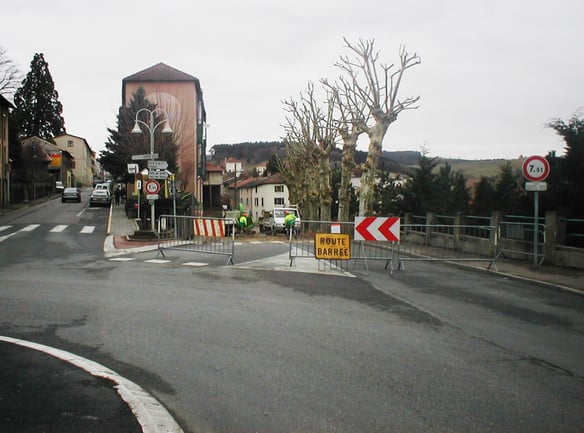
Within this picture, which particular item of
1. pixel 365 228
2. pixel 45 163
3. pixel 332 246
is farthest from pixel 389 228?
pixel 45 163

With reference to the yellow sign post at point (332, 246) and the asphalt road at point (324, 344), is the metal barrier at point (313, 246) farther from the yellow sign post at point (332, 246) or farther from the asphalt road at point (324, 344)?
the asphalt road at point (324, 344)

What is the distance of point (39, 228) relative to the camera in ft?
103

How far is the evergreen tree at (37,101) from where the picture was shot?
94.1 meters

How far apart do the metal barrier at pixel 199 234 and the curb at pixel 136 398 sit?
366 inches

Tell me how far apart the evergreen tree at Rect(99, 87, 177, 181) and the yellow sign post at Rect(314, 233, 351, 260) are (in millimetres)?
31514

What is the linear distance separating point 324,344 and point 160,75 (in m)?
66.7

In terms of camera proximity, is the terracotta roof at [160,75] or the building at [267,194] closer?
the terracotta roof at [160,75]

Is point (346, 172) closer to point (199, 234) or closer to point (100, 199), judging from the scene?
point (199, 234)

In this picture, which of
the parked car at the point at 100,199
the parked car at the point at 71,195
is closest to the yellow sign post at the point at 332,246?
the parked car at the point at 100,199

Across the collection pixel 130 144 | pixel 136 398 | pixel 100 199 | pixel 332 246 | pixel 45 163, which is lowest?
pixel 136 398

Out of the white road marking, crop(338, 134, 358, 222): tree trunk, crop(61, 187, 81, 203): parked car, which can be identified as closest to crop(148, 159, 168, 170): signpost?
the white road marking

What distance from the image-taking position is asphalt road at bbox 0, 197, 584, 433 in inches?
186

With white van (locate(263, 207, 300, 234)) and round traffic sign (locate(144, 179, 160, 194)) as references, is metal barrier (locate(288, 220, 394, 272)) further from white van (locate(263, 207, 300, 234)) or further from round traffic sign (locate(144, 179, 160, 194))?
white van (locate(263, 207, 300, 234))

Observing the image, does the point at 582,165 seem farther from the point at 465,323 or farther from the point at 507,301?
the point at 465,323
